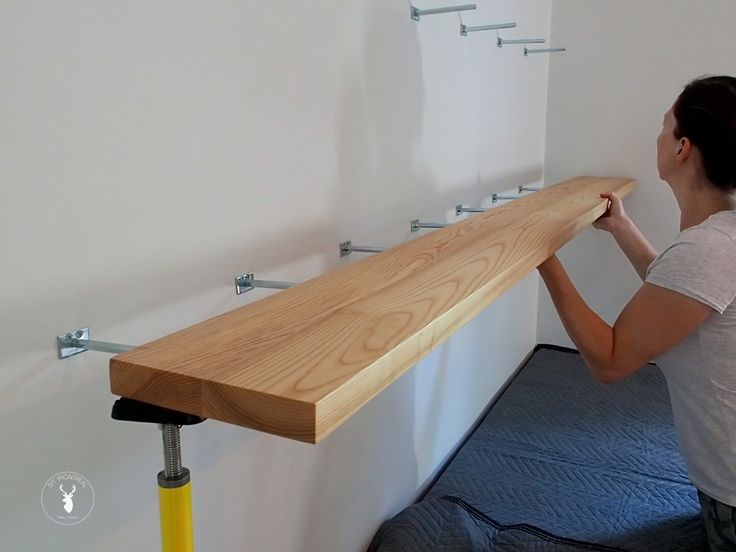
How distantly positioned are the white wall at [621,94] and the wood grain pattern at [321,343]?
167cm

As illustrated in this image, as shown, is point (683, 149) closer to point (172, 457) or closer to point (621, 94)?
point (172, 457)

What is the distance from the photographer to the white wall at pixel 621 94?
2283 mm

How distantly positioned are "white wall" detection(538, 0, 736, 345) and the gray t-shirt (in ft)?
4.62

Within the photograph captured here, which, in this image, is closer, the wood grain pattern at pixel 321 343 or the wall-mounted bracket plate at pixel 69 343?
the wood grain pattern at pixel 321 343

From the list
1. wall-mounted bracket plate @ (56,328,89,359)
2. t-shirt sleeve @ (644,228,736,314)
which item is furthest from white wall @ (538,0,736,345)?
wall-mounted bracket plate @ (56,328,89,359)

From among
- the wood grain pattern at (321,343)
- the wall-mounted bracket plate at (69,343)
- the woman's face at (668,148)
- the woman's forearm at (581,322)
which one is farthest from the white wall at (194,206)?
the woman's face at (668,148)

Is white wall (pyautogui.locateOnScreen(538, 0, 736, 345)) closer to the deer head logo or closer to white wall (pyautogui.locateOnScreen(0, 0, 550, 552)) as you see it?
white wall (pyautogui.locateOnScreen(0, 0, 550, 552))

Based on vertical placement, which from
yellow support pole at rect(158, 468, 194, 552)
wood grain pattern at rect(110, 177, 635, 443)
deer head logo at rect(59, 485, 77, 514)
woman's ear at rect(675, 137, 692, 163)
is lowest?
deer head logo at rect(59, 485, 77, 514)

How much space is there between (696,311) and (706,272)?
61 millimetres

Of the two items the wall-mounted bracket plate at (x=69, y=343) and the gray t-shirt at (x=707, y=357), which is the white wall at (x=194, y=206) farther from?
the gray t-shirt at (x=707, y=357)

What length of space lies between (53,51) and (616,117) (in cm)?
221

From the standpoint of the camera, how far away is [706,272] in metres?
0.99

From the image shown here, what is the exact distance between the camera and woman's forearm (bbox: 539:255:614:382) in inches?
41.2

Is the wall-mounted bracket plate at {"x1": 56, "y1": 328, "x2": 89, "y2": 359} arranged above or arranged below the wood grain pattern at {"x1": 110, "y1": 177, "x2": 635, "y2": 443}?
below
